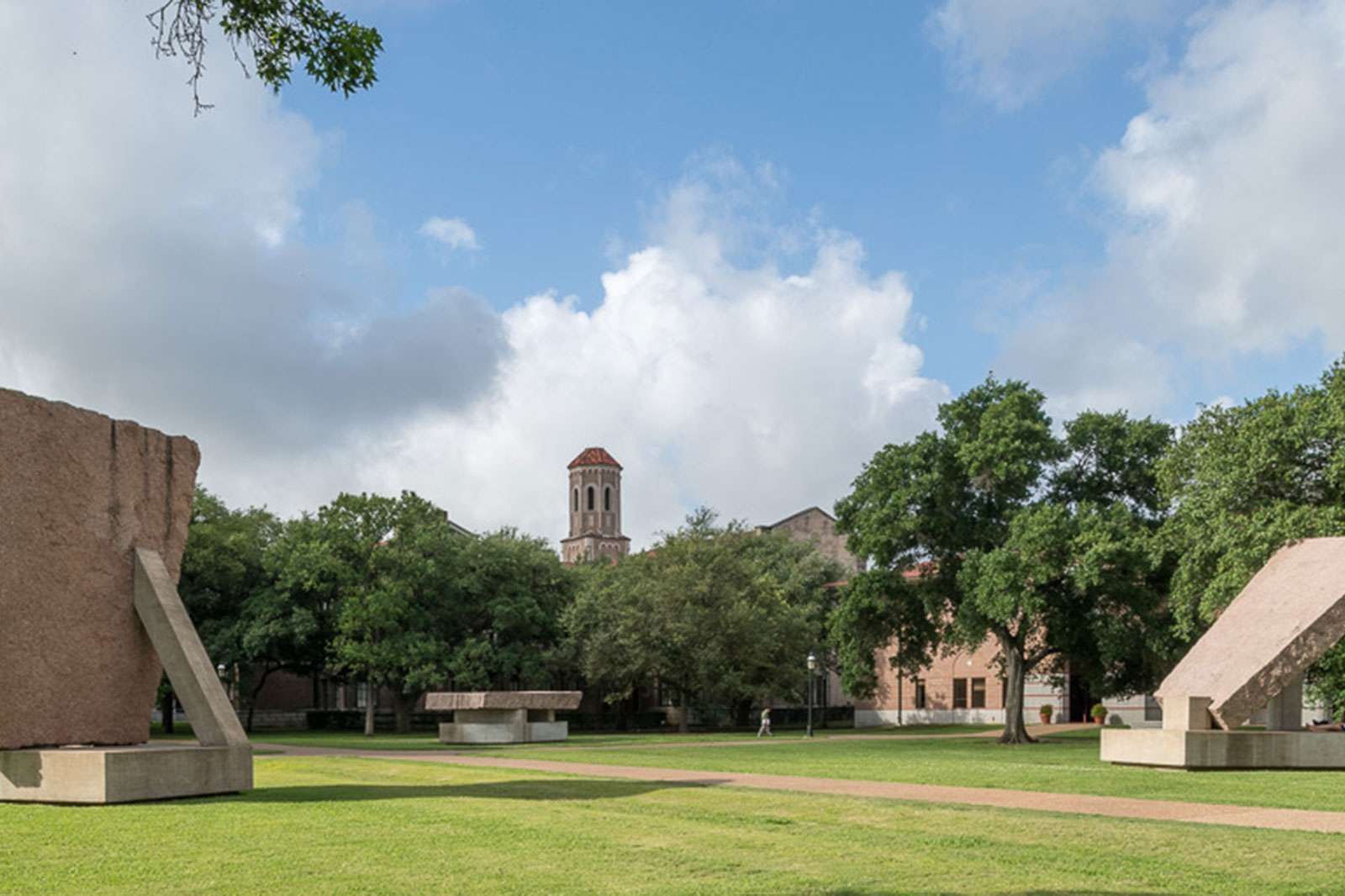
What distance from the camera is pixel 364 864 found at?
11133 millimetres

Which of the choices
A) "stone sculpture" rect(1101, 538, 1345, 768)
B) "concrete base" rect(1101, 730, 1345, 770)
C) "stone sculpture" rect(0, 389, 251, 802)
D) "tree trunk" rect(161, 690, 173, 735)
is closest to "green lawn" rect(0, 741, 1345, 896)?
"stone sculpture" rect(0, 389, 251, 802)

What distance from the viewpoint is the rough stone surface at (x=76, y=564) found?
1723 cm

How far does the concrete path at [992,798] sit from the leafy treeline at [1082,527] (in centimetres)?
1303

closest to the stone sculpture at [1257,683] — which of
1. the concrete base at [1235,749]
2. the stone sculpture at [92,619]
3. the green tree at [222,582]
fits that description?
the concrete base at [1235,749]

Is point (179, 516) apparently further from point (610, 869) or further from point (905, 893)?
point (905, 893)

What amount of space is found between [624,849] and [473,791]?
294 inches

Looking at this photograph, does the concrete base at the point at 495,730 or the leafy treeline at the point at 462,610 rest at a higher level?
the leafy treeline at the point at 462,610

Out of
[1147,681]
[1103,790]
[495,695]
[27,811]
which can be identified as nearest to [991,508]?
[1147,681]

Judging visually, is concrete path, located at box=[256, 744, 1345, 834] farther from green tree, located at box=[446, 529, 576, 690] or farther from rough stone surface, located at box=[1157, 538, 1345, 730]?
green tree, located at box=[446, 529, 576, 690]

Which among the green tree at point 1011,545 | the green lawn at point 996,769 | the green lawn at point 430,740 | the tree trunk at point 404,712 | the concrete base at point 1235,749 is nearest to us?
the green lawn at point 996,769

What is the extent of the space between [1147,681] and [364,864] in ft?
119

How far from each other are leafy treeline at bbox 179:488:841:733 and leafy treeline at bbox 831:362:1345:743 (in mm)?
11198

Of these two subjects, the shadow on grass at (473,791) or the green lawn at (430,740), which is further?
the green lawn at (430,740)

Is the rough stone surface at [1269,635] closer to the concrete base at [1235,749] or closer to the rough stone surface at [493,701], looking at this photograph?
the concrete base at [1235,749]
